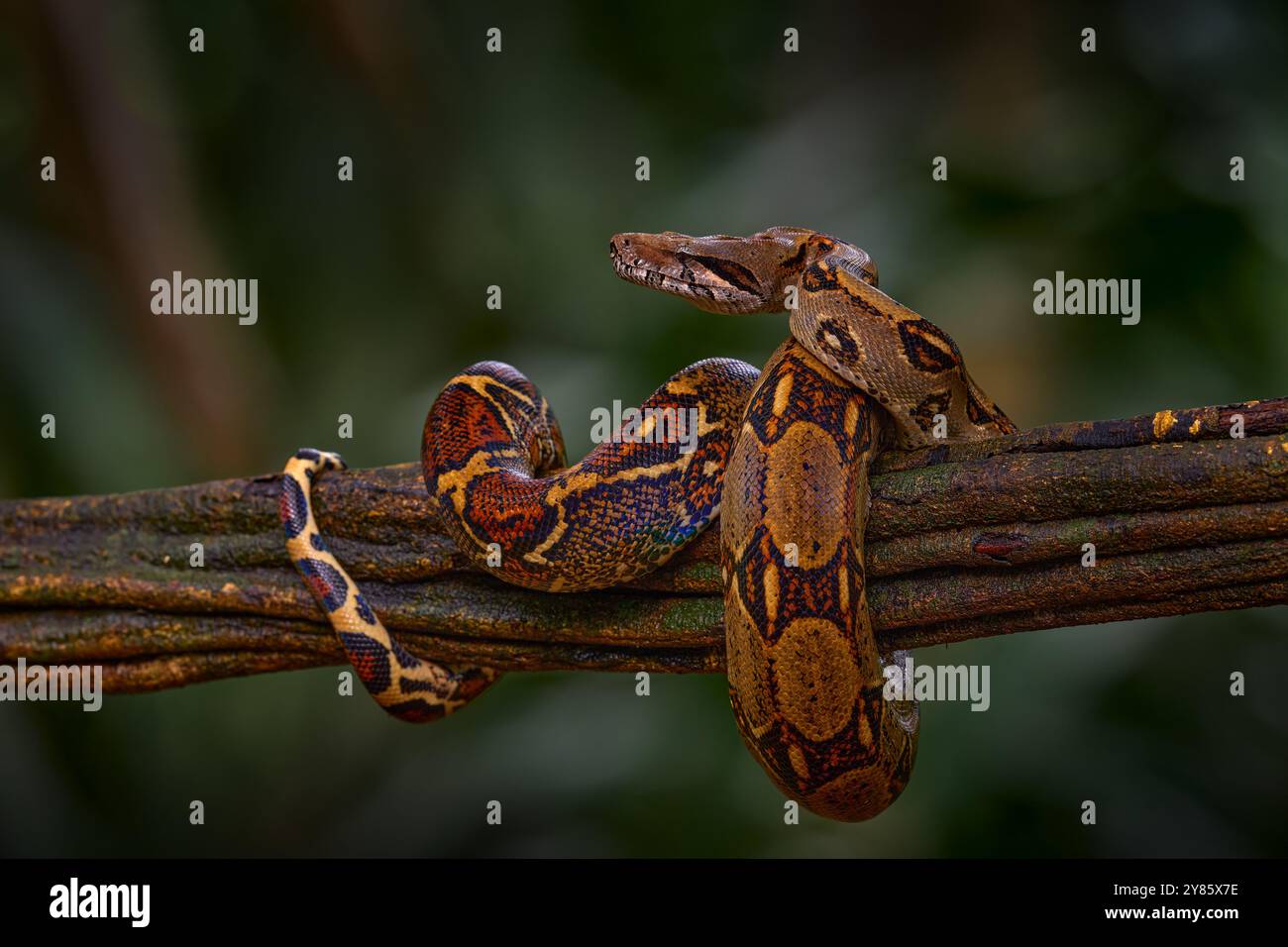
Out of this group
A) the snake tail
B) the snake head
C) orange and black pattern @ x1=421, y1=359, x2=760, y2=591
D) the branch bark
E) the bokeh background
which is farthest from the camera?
the bokeh background

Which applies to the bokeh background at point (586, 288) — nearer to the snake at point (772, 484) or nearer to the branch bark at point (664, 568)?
the branch bark at point (664, 568)

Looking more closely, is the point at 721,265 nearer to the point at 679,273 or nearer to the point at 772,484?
the point at 679,273

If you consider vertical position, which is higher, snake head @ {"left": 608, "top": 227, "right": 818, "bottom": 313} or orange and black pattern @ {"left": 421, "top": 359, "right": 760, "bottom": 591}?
snake head @ {"left": 608, "top": 227, "right": 818, "bottom": 313}

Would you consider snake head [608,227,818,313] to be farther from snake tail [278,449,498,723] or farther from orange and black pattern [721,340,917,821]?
snake tail [278,449,498,723]

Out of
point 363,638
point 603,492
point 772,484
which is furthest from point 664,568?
point 363,638

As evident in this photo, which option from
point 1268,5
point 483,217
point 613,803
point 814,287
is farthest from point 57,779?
point 1268,5

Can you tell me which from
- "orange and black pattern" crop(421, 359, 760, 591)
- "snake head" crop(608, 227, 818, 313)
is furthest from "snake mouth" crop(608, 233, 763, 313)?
"orange and black pattern" crop(421, 359, 760, 591)

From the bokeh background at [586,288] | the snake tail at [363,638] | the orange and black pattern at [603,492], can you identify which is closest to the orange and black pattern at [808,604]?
the orange and black pattern at [603,492]
